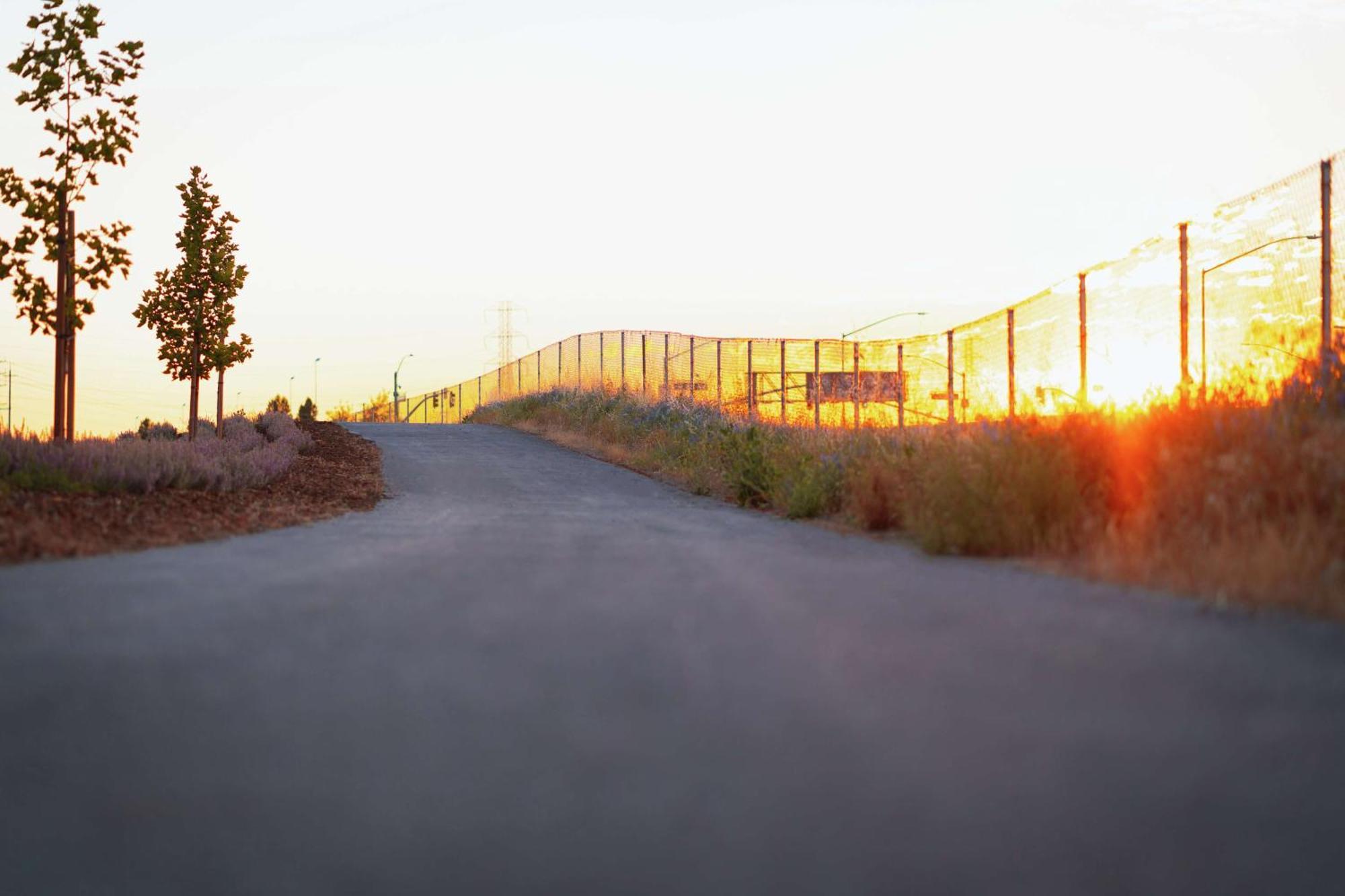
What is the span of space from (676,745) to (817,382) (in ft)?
88.8

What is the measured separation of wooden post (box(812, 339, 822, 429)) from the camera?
30.5 meters

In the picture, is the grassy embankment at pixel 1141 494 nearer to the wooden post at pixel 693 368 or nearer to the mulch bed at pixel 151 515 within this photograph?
the mulch bed at pixel 151 515

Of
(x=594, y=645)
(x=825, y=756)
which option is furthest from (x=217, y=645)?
(x=825, y=756)

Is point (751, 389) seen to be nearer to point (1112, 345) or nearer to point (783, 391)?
point (783, 391)

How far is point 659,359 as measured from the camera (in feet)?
125

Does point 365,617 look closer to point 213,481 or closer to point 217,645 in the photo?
point 217,645

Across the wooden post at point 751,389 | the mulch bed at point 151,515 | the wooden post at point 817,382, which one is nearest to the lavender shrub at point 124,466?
the mulch bed at point 151,515

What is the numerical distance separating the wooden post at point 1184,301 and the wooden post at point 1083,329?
7.87 feet

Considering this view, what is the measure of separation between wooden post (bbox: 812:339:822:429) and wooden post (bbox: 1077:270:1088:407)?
9.70 meters

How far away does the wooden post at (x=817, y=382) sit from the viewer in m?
30.5

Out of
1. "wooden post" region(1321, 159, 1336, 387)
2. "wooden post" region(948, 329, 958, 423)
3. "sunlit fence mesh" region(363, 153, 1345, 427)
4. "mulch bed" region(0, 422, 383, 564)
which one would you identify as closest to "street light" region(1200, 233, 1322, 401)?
"sunlit fence mesh" region(363, 153, 1345, 427)

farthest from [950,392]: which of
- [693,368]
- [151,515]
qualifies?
[151,515]

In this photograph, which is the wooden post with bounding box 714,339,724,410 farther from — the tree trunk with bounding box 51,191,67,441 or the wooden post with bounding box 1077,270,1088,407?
the tree trunk with bounding box 51,191,67,441

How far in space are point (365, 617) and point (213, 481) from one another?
30.0 feet
